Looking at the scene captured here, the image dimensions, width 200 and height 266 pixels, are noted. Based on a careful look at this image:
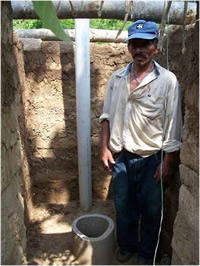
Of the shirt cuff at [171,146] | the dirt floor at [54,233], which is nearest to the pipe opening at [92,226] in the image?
the dirt floor at [54,233]

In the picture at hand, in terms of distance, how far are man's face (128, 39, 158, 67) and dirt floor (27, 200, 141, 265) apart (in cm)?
185

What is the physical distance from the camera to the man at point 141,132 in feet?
7.16

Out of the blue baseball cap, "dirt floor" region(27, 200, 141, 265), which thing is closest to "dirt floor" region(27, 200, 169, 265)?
"dirt floor" region(27, 200, 141, 265)

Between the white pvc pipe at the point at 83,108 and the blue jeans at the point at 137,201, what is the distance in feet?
2.64

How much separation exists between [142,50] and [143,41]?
2.8 inches

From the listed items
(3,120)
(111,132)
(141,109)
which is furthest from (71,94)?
(3,120)

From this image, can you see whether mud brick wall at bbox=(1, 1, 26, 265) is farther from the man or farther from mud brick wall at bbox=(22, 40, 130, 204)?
mud brick wall at bbox=(22, 40, 130, 204)

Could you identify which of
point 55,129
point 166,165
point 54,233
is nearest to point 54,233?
point 54,233

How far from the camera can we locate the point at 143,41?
2174mm

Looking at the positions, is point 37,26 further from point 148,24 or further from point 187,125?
point 187,125

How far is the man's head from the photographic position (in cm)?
214

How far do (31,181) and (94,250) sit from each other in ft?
4.41

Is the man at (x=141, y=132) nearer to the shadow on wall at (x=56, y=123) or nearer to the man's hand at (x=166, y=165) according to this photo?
the man's hand at (x=166, y=165)

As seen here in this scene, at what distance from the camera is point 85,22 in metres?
2.89
